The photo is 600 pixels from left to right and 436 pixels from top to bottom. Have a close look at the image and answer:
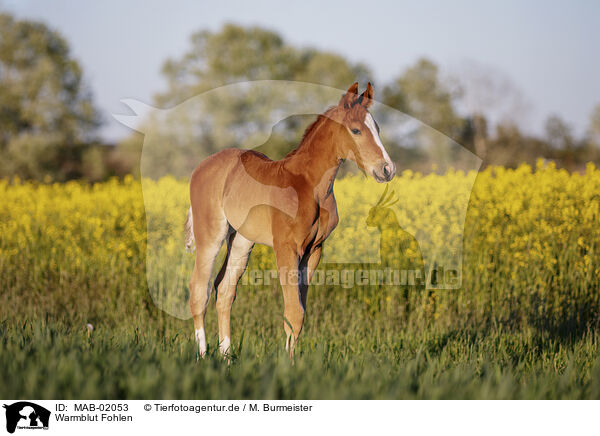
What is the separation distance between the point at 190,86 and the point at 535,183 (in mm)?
13433

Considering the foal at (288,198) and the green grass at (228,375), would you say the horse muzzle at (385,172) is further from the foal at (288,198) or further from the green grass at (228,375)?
the green grass at (228,375)

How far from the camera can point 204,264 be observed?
13.4 feet

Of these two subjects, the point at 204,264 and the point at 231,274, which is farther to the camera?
the point at 231,274

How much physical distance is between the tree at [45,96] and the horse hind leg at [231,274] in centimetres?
2068

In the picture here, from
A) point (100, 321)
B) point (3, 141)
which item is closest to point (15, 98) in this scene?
point (3, 141)

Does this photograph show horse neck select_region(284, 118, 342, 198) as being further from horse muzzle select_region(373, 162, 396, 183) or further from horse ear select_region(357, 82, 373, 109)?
horse muzzle select_region(373, 162, 396, 183)

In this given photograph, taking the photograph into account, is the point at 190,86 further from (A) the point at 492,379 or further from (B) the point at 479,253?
(A) the point at 492,379

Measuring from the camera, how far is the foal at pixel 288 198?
339 cm

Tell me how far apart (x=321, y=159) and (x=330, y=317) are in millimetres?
3185

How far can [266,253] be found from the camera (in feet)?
23.4

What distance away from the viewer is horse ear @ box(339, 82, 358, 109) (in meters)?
3.31
